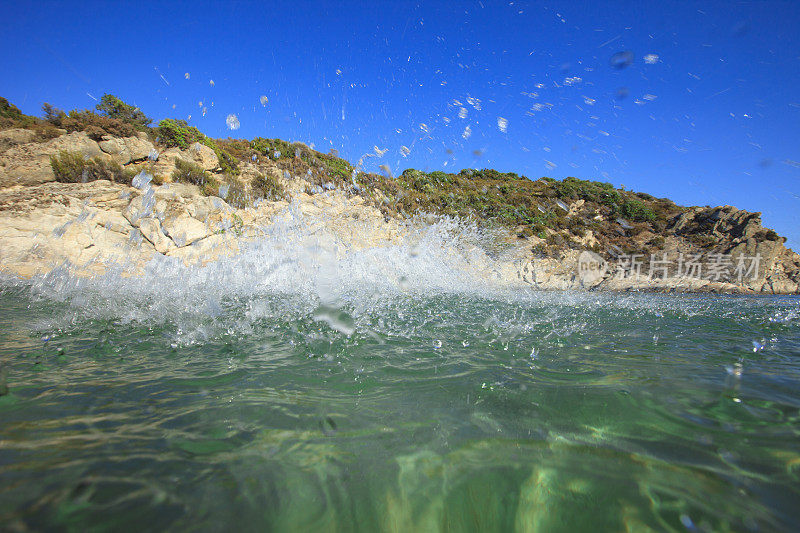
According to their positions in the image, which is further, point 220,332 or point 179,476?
point 220,332

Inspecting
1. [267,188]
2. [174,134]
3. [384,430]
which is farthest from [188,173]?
[384,430]

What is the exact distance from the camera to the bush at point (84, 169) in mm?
11930

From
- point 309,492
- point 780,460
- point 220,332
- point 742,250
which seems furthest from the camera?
point 742,250

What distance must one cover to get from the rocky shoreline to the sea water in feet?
29.2

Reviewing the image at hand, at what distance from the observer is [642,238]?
2402 cm

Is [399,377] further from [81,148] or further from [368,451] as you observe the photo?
[81,148]

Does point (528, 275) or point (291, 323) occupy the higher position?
point (528, 275)

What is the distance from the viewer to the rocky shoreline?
11.1 m

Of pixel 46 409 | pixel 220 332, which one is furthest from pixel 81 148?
pixel 46 409

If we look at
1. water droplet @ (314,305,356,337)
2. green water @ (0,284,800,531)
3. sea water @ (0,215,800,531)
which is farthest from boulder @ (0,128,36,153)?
water droplet @ (314,305,356,337)

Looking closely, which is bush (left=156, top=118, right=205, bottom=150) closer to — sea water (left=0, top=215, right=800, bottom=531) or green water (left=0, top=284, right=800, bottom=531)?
sea water (left=0, top=215, right=800, bottom=531)

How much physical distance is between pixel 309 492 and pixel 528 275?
65.9 feet

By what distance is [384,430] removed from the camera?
2.14 meters

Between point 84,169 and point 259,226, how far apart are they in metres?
6.32
